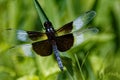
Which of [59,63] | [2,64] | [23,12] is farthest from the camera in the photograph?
[23,12]

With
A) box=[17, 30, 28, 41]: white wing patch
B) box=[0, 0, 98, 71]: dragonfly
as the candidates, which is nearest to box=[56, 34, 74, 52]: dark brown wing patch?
box=[0, 0, 98, 71]: dragonfly

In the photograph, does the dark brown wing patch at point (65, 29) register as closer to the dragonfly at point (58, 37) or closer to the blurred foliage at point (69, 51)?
the dragonfly at point (58, 37)

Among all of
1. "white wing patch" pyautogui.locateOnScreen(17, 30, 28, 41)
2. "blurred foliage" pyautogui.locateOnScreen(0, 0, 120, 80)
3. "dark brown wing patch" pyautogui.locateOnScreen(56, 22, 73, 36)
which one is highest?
"white wing patch" pyautogui.locateOnScreen(17, 30, 28, 41)

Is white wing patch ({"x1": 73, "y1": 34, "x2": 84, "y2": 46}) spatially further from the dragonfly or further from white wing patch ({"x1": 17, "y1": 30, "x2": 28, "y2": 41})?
white wing patch ({"x1": 17, "y1": 30, "x2": 28, "y2": 41})

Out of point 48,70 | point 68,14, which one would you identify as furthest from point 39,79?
point 68,14

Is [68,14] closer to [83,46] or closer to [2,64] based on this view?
[83,46]
